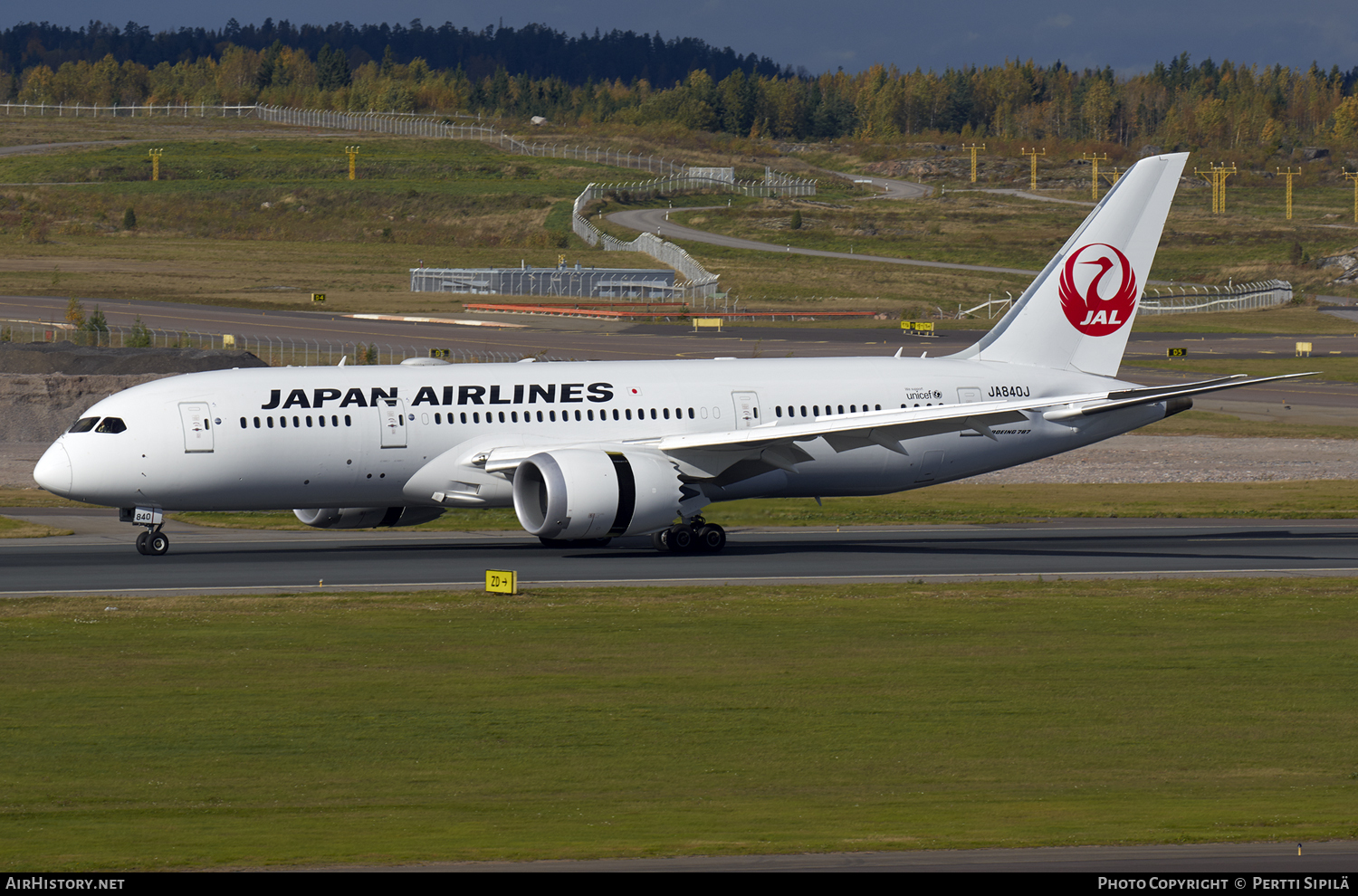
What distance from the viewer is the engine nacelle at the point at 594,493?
38531 mm

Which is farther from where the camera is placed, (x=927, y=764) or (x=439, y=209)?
(x=439, y=209)

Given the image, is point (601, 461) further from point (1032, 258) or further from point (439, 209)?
point (439, 209)

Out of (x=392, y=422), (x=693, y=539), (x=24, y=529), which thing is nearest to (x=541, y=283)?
(x=24, y=529)

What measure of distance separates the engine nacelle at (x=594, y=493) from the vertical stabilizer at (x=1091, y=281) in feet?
42.0

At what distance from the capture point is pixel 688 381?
43.5 meters

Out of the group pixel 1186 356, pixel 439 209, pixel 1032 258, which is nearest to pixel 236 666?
pixel 1186 356

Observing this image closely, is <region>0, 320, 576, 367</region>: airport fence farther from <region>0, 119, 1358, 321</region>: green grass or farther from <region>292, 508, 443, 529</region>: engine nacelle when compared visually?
<region>292, 508, 443, 529</region>: engine nacelle

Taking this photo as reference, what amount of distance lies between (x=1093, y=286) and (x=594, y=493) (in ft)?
58.0

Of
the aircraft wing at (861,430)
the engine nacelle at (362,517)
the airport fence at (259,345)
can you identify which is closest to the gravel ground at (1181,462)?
the aircraft wing at (861,430)

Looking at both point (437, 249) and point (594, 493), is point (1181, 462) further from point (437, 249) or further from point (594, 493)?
point (437, 249)

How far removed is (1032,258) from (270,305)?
90.7 m

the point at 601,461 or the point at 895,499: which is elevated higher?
the point at 601,461

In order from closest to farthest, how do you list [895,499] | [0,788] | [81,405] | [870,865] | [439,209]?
[870,865], [0,788], [895,499], [81,405], [439,209]

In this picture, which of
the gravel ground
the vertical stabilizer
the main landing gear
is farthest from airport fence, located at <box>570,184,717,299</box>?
the main landing gear
